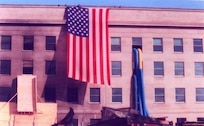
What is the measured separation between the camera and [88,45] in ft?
122

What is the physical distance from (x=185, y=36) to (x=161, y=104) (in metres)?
7.29

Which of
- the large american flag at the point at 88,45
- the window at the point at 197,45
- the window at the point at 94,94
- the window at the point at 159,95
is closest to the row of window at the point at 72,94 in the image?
the window at the point at 94,94

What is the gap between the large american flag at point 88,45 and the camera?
1444 inches

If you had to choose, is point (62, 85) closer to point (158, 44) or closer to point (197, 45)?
point (158, 44)

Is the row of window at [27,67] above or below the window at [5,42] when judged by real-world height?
below

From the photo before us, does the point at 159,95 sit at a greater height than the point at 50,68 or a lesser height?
lesser

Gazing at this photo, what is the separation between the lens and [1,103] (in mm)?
35938

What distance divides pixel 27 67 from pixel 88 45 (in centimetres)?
618

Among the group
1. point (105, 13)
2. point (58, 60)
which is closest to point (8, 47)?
Result: point (58, 60)

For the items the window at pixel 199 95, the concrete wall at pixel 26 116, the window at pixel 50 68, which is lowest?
the concrete wall at pixel 26 116

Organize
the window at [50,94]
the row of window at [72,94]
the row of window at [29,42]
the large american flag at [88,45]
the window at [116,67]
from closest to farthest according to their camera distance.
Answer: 1. the large american flag at [88,45]
2. the row of window at [72,94]
3. the window at [50,94]
4. the row of window at [29,42]
5. the window at [116,67]

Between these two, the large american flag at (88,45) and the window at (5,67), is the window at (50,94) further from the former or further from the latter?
the window at (5,67)

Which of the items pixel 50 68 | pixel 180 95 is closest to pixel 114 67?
pixel 50 68

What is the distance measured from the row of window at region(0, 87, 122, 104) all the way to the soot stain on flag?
5.45 meters
